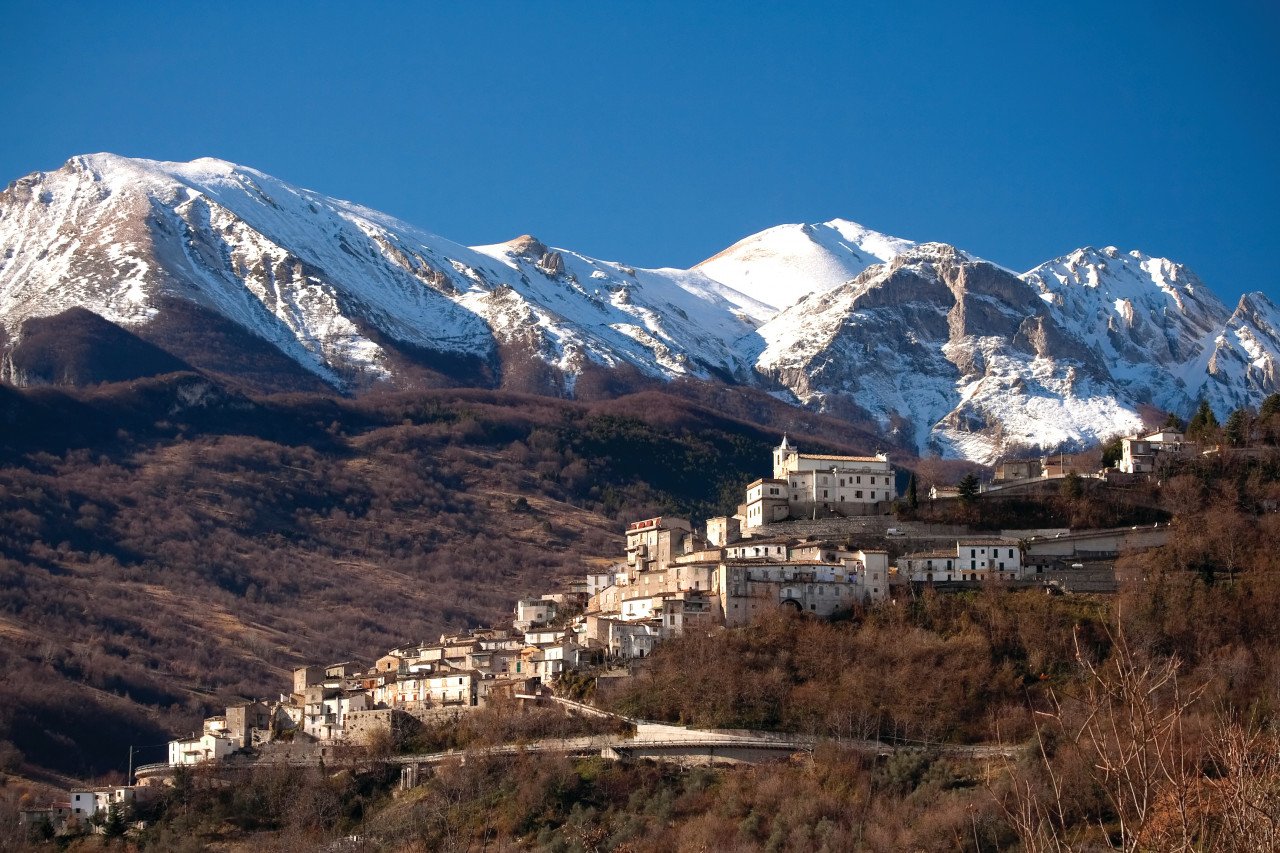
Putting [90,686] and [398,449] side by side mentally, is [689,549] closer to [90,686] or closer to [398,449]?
[90,686]

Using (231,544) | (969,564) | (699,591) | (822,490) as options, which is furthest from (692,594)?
(231,544)

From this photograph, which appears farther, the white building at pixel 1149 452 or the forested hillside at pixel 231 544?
the forested hillside at pixel 231 544

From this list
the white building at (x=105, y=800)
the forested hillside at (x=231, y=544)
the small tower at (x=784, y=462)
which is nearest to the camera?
the white building at (x=105, y=800)

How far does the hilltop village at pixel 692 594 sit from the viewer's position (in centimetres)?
6906

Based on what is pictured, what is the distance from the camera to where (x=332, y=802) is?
214 ft

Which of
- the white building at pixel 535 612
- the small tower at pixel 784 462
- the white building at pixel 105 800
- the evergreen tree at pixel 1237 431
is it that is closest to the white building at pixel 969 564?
the small tower at pixel 784 462

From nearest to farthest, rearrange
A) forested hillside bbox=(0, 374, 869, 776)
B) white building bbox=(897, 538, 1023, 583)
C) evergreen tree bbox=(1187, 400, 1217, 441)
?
1. white building bbox=(897, 538, 1023, 583)
2. evergreen tree bbox=(1187, 400, 1217, 441)
3. forested hillside bbox=(0, 374, 869, 776)

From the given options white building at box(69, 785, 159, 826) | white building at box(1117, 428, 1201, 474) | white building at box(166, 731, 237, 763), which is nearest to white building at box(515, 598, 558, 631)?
white building at box(166, 731, 237, 763)

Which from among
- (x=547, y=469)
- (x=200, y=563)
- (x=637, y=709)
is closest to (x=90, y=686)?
(x=200, y=563)

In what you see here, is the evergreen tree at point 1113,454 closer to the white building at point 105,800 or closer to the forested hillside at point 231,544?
the white building at point 105,800

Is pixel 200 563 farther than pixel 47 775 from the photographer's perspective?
Yes

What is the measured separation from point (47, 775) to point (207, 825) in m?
28.6

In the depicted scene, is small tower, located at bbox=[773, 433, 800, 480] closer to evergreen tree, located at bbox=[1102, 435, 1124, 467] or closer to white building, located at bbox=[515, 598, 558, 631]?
white building, located at bbox=[515, 598, 558, 631]

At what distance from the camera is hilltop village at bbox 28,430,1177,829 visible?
6906 centimetres
